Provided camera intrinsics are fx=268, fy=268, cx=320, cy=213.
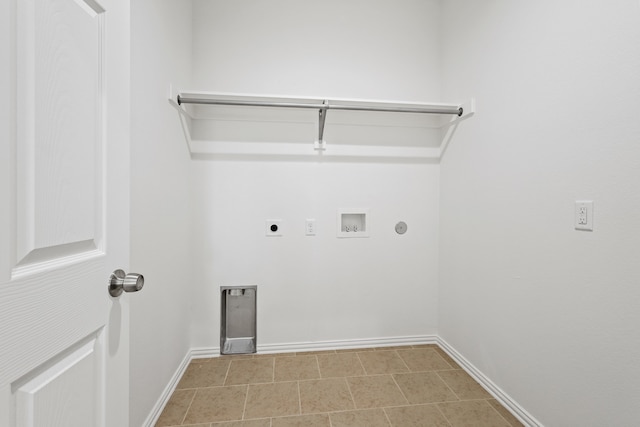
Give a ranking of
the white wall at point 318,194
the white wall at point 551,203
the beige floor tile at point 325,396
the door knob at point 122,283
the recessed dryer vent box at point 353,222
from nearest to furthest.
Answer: the door knob at point 122,283
the white wall at point 551,203
the beige floor tile at point 325,396
the white wall at point 318,194
the recessed dryer vent box at point 353,222

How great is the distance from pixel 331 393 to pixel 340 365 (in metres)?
0.28

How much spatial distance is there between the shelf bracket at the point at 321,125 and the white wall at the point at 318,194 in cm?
12

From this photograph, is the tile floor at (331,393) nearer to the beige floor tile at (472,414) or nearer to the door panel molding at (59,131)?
the beige floor tile at (472,414)

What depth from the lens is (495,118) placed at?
1602 mm

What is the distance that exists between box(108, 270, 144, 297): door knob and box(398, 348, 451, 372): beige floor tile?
181 cm

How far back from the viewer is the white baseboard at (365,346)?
1.42 meters

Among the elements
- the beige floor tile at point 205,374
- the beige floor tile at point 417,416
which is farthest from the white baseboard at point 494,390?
the beige floor tile at point 205,374

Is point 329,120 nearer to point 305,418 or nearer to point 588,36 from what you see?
point 588,36

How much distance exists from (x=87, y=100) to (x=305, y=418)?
1.64 m

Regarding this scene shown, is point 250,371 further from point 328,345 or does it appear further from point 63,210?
point 63,210

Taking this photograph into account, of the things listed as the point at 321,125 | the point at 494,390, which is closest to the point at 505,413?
the point at 494,390

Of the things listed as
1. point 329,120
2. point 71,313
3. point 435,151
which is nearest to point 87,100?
point 71,313

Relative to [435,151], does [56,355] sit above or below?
below

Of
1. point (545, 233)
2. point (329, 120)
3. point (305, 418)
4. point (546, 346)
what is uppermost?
point (329, 120)
